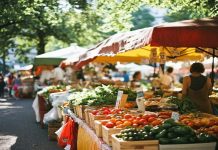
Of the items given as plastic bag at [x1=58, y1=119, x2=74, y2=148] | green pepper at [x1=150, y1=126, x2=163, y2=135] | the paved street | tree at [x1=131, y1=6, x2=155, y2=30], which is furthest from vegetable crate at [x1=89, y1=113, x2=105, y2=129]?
tree at [x1=131, y1=6, x2=155, y2=30]

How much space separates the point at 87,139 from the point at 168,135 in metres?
2.81

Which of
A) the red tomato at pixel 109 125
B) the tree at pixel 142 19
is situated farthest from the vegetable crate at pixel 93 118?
the tree at pixel 142 19

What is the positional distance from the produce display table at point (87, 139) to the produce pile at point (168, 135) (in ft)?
1.63

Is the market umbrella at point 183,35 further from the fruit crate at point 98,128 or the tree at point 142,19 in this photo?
the tree at point 142,19

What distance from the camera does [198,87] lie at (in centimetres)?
877

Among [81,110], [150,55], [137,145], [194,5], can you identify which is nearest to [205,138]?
[137,145]

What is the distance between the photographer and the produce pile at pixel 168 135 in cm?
503

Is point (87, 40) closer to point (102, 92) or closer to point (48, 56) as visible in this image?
point (48, 56)

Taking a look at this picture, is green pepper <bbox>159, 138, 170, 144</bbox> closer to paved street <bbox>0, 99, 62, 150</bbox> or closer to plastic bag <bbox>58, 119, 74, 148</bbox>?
plastic bag <bbox>58, 119, 74, 148</bbox>

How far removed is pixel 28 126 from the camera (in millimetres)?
15039

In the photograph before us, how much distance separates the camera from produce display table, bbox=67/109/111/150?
605 cm

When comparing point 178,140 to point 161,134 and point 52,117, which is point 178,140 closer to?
point 161,134

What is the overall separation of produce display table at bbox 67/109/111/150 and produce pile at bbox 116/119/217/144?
50cm

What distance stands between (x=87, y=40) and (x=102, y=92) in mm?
30008
